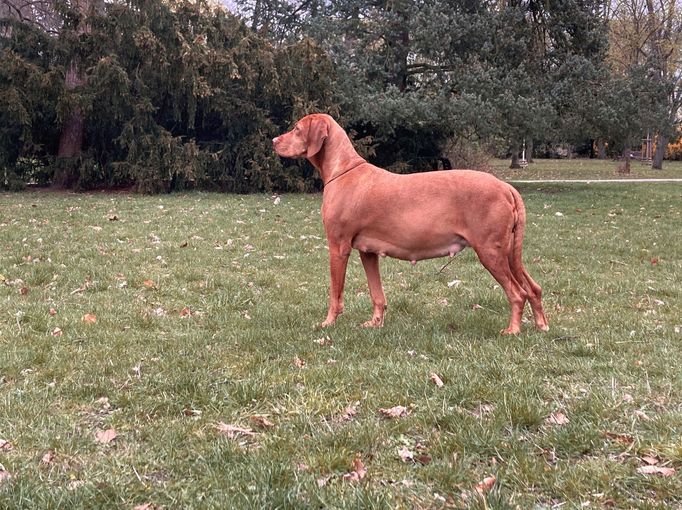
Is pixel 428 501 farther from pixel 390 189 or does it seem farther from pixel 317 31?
pixel 317 31

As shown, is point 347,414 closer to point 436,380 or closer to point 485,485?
point 436,380

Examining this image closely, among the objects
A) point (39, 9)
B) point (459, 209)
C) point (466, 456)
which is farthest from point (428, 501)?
point (39, 9)

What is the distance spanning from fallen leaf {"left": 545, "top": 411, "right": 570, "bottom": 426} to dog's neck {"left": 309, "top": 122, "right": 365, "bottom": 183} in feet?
9.12

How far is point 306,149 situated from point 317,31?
565 inches

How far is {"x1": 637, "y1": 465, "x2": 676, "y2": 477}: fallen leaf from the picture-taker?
2.56 meters

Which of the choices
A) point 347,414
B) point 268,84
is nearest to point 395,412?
point 347,414

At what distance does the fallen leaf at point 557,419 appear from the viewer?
10.2 feet

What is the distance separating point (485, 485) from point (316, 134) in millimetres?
3551

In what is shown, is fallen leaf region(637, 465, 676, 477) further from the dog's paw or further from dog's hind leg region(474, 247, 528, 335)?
the dog's paw

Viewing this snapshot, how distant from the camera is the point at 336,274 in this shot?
515 cm

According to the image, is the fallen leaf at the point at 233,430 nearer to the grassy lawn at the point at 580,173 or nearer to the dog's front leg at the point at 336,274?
the dog's front leg at the point at 336,274

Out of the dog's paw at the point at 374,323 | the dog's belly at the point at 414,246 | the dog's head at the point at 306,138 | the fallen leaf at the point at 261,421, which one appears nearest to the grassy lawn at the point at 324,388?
the fallen leaf at the point at 261,421

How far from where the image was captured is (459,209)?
467 centimetres

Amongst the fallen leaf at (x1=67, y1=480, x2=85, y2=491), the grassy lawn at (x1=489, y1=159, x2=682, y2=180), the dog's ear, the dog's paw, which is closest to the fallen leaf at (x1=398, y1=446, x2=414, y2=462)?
the fallen leaf at (x1=67, y1=480, x2=85, y2=491)
